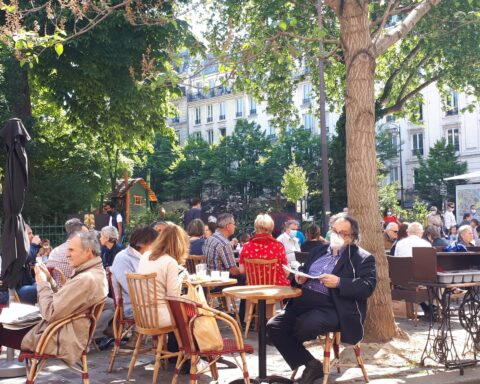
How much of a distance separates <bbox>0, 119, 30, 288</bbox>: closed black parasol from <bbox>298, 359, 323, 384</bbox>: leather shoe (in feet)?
11.7

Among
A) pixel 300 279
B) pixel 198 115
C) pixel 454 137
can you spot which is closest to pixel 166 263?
pixel 300 279

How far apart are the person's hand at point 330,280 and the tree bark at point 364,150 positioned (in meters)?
2.35

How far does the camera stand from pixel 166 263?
255 inches

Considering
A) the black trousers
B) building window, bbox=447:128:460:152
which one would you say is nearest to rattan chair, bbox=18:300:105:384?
the black trousers

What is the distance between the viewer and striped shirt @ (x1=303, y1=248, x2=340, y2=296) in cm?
668

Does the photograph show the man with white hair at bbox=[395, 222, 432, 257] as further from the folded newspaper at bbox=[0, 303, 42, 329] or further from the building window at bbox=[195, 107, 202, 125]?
the building window at bbox=[195, 107, 202, 125]

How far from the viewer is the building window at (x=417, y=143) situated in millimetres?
60156

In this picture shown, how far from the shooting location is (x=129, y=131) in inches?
883

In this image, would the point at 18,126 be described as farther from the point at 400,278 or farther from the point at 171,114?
the point at 171,114

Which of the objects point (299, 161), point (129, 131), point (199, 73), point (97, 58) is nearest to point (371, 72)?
point (199, 73)

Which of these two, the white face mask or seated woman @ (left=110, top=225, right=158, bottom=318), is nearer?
the white face mask

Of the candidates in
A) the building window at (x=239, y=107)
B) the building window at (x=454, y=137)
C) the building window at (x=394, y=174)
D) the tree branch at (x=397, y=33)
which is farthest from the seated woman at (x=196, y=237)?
the building window at (x=239, y=107)

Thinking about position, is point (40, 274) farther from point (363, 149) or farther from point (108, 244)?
point (363, 149)

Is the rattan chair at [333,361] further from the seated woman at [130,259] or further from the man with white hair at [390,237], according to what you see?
the man with white hair at [390,237]
